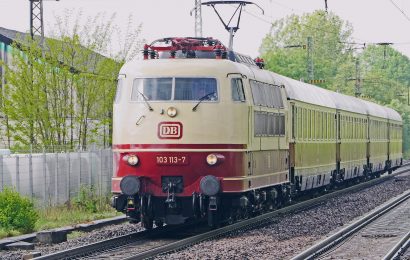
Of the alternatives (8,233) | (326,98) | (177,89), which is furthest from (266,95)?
(326,98)

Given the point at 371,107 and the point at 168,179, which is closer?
the point at 168,179

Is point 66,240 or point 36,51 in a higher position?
point 36,51

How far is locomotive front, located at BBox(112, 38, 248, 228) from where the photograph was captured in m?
17.0

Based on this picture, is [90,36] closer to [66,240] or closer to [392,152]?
[66,240]

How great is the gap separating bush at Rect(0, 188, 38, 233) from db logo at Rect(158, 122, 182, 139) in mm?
3182

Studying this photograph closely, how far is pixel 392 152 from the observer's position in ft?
158

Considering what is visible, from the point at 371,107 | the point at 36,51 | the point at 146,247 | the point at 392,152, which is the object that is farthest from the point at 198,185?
the point at 392,152

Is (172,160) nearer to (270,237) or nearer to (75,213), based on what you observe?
(270,237)

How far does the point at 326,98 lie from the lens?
3081 centimetres

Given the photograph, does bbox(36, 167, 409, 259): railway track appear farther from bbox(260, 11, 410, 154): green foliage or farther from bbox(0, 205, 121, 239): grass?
bbox(260, 11, 410, 154): green foliage

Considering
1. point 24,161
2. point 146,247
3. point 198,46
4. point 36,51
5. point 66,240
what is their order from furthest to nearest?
point 36,51 → point 24,161 → point 198,46 → point 66,240 → point 146,247

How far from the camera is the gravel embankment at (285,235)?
A: 14.7m

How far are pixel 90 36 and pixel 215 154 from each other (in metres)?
14.5

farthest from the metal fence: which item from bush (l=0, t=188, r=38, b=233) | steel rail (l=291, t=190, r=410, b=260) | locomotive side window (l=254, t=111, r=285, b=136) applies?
steel rail (l=291, t=190, r=410, b=260)
